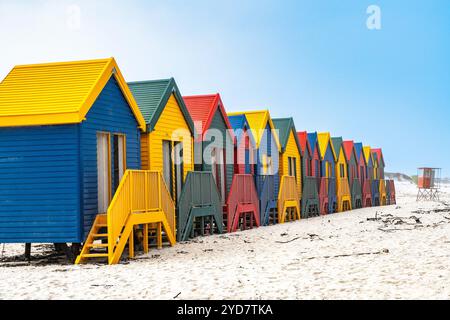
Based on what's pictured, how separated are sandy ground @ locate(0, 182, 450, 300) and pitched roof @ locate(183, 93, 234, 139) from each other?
547 cm

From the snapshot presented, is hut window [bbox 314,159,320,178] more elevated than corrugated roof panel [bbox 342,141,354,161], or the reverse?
corrugated roof panel [bbox 342,141,354,161]

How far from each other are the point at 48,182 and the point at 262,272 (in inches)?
210

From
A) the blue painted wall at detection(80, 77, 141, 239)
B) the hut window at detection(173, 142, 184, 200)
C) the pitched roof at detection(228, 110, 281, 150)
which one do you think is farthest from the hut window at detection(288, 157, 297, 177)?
the blue painted wall at detection(80, 77, 141, 239)

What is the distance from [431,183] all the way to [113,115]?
148 ft

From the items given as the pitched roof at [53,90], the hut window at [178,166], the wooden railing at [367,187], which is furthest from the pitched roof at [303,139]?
the pitched roof at [53,90]

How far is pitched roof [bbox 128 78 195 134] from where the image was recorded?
1794 cm

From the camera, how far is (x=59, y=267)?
1333cm

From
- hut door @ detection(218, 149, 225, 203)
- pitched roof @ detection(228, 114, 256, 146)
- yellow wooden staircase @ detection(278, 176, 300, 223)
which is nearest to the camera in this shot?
hut door @ detection(218, 149, 225, 203)

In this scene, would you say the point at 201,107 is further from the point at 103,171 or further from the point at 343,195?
the point at 343,195

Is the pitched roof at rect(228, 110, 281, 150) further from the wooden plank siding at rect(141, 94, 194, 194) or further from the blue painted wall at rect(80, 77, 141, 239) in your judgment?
the blue painted wall at rect(80, 77, 141, 239)

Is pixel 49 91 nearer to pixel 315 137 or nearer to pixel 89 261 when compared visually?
pixel 89 261

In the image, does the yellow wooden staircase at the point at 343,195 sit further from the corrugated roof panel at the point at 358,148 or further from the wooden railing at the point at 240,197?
the wooden railing at the point at 240,197

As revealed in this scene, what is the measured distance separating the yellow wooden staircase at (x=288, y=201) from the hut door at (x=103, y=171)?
12068mm
